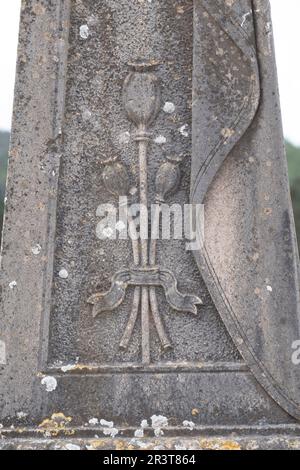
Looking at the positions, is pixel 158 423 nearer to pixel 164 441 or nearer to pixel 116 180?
pixel 164 441

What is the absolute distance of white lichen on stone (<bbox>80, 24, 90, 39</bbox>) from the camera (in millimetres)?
4777

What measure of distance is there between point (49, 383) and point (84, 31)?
6.35 feet

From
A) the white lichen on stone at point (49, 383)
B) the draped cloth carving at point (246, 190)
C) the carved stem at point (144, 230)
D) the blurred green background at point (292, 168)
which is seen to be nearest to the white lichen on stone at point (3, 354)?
→ the white lichen on stone at point (49, 383)

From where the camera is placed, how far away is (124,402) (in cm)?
436

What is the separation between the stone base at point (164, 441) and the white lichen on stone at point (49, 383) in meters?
0.22

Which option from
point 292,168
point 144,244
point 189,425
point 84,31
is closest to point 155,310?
point 144,244

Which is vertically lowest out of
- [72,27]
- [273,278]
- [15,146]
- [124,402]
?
[124,402]

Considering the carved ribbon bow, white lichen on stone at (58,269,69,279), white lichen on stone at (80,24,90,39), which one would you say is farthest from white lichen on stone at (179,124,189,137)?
white lichen on stone at (58,269,69,279)

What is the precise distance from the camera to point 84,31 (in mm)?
4777

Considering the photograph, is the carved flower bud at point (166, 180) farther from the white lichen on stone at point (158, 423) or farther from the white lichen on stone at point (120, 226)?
the white lichen on stone at point (158, 423)

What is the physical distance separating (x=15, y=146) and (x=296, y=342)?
181cm
